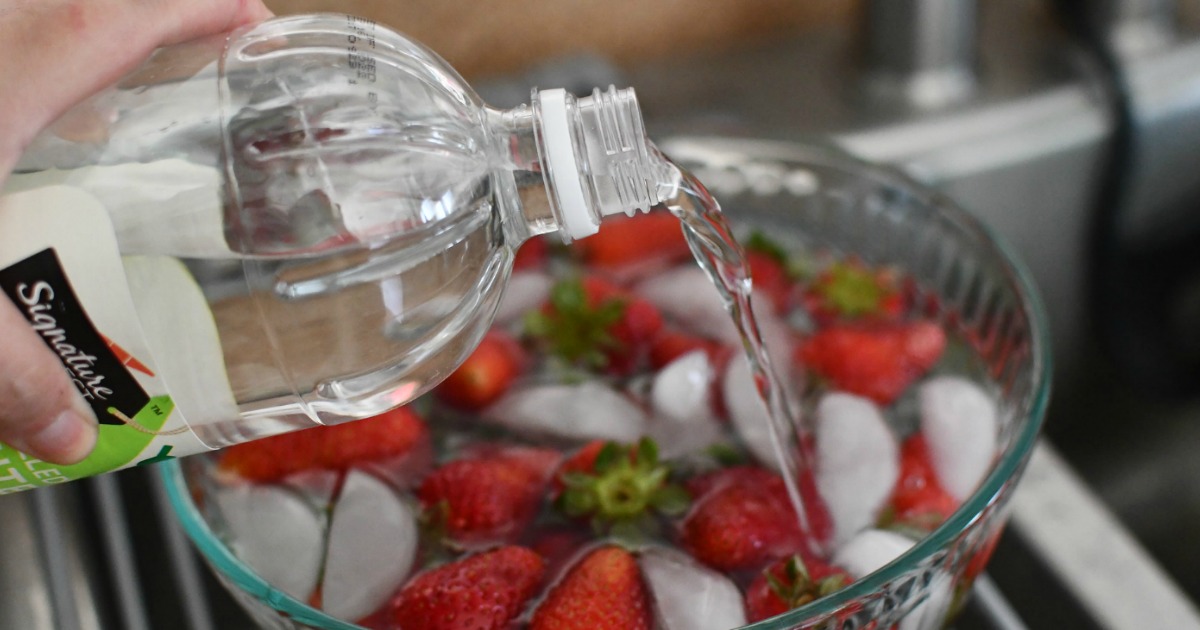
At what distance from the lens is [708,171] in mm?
760

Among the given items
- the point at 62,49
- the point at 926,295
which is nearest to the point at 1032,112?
the point at 926,295

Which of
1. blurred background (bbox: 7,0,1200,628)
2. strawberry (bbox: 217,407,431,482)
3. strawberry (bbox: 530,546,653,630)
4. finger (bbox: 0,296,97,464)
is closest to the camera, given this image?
finger (bbox: 0,296,97,464)

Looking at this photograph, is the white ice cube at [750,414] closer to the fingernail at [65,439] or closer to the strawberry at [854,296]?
the strawberry at [854,296]

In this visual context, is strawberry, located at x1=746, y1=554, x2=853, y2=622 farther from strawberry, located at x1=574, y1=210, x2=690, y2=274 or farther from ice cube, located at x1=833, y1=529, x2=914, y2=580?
strawberry, located at x1=574, y1=210, x2=690, y2=274

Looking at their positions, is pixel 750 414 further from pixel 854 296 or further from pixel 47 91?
pixel 47 91

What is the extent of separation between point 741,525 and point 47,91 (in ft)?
1.19

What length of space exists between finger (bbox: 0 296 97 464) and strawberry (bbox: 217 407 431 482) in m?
0.17

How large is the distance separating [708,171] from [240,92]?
0.38m

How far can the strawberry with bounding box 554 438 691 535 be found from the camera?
0.56 metres

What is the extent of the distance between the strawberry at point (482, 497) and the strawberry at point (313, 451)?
0.13 ft

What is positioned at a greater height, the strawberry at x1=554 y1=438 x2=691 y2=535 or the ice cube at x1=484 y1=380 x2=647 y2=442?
the ice cube at x1=484 y1=380 x2=647 y2=442

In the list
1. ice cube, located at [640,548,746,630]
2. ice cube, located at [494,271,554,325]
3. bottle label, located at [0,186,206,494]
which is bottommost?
ice cube, located at [640,548,746,630]

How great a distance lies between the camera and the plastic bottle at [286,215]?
415 millimetres

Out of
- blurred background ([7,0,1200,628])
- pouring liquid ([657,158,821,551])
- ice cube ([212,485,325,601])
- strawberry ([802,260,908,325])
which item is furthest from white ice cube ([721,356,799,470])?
blurred background ([7,0,1200,628])
